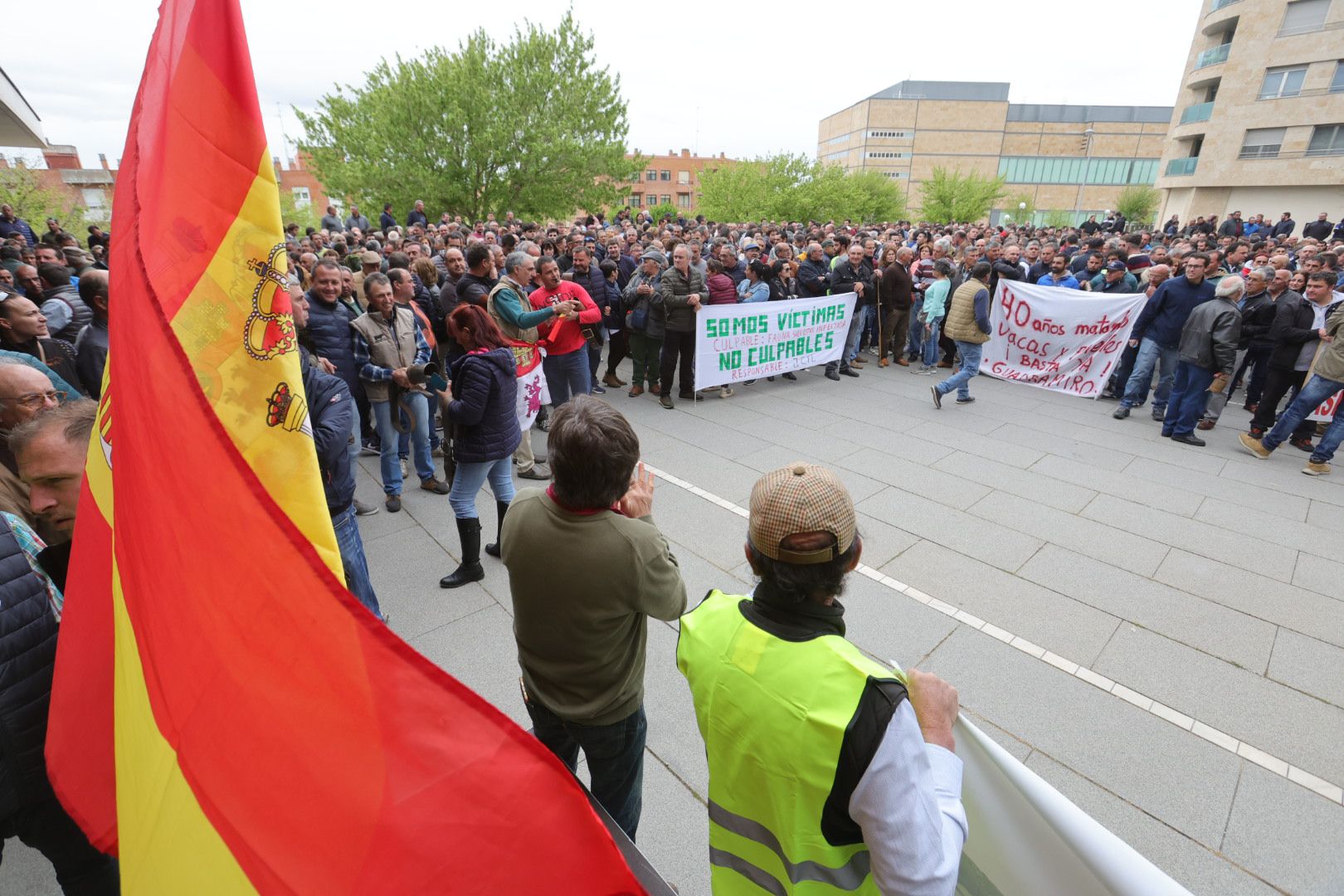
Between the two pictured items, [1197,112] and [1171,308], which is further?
[1197,112]

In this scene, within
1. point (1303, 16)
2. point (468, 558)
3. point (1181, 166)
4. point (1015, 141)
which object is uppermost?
point (1303, 16)

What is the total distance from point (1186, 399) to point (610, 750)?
8.24m

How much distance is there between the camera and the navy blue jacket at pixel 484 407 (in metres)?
3.73

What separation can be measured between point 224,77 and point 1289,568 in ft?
21.9

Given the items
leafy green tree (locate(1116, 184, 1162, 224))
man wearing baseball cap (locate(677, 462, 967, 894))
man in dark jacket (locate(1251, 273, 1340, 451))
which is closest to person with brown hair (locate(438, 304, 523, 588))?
man wearing baseball cap (locate(677, 462, 967, 894))

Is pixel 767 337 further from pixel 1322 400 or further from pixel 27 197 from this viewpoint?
pixel 27 197

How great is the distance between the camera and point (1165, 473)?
6.38 m

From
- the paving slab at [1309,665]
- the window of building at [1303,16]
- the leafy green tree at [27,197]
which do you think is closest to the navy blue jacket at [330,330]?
the paving slab at [1309,665]

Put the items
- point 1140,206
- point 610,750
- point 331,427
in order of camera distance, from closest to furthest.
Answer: point 610,750 < point 331,427 < point 1140,206

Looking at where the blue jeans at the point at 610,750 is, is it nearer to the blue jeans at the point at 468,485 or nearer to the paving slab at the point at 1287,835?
the blue jeans at the point at 468,485

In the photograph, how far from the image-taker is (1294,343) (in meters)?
6.91

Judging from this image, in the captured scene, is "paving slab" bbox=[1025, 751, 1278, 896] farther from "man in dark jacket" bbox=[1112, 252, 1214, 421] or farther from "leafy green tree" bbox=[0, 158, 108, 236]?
"leafy green tree" bbox=[0, 158, 108, 236]

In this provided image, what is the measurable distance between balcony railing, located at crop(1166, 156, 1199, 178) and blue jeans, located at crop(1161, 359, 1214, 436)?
40.5 meters

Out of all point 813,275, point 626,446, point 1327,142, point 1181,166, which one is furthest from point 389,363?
point 1181,166
